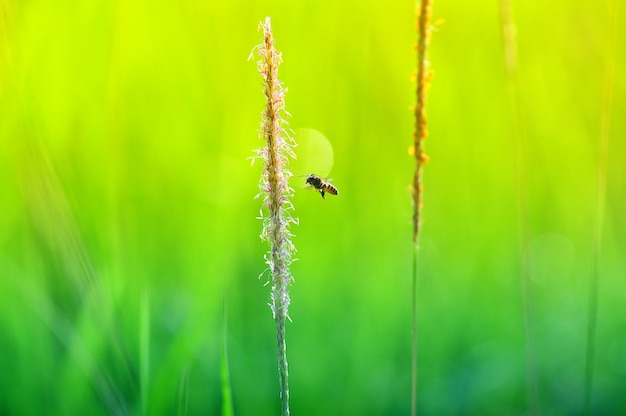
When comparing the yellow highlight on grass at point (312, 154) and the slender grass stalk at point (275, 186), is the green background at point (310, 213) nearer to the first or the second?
the yellow highlight on grass at point (312, 154)

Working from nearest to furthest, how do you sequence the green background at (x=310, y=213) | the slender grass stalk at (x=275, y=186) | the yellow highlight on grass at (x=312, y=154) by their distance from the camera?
the slender grass stalk at (x=275, y=186) → the green background at (x=310, y=213) → the yellow highlight on grass at (x=312, y=154)

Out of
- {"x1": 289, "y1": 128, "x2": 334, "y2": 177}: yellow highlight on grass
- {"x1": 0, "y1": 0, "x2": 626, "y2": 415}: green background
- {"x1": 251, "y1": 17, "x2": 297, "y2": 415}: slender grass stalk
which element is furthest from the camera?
{"x1": 289, "y1": 128, "x2": 334, "y2": 177}: yellow highlight on grass

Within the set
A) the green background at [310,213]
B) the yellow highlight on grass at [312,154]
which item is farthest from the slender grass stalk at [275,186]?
the yellow highlight on grass at [312,154]

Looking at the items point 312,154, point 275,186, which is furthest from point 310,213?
point 275,186

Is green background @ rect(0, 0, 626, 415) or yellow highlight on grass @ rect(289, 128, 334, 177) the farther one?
yellow highlight on grass @ rect(289, 128, 334, 177)

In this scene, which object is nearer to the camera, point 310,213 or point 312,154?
point 312,154

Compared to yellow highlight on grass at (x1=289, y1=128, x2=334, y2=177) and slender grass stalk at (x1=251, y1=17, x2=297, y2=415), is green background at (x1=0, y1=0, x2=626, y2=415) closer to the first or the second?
yellow highlight on grass at (x1=289, y1=128, x2=334, y2=177)

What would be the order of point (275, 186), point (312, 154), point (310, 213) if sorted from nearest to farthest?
point (275, 186) → point (312, 154) → point (310, 213)

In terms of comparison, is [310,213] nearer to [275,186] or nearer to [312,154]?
[312,154]

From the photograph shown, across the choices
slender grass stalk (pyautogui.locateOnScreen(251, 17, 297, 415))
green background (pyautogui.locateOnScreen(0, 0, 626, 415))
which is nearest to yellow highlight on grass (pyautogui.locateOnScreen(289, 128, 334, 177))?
green background (pyautogui.locateOnScreen(0, 0, 626, 415))
